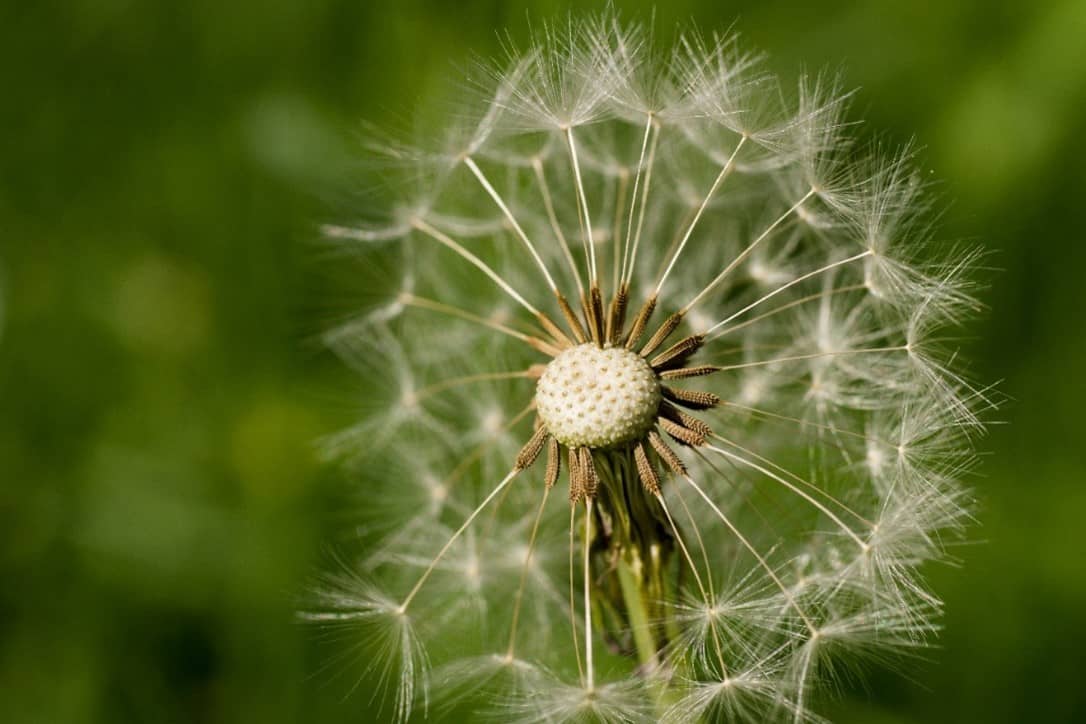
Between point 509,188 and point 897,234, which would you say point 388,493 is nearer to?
point 509,188

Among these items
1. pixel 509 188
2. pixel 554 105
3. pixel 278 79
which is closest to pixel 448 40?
pixel 278 79

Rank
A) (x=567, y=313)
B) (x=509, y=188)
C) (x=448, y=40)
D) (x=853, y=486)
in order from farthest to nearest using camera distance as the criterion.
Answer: (x=448, y=40) → (x=509, y=188) → (x=853, y=486) → (x=567, y=313)

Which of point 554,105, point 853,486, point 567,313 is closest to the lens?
point 567,313

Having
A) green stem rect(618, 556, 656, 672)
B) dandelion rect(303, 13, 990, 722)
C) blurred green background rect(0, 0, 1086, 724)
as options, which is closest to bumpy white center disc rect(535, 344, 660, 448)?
dandelion rect(303, 13, 990, 722)

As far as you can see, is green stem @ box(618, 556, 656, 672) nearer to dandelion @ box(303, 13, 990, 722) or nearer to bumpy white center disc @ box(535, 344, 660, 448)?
dandelion @ box(303, 13, 990, 722)

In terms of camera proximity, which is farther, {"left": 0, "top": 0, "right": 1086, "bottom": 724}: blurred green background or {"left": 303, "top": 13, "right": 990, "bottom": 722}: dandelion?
{"left": 0, "top": 0, "right": 1086, "bottom": 724}: blurred green background

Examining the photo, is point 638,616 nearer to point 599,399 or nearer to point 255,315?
point 599,399

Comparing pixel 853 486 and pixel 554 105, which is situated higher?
pixel 554 105
